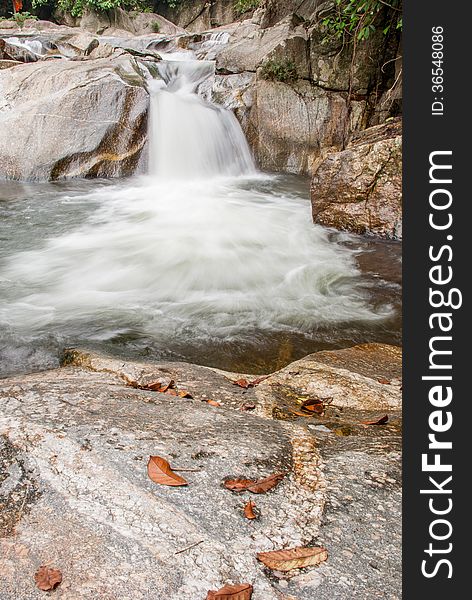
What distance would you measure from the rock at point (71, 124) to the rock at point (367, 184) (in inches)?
230

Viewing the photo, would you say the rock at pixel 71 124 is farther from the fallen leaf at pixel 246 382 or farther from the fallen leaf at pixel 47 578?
the fallen leaf at pixel 47 578

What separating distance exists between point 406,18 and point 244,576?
1.88 meters

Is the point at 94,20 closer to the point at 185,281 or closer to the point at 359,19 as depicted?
the point at 359,19

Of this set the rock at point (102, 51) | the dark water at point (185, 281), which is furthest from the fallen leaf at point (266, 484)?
the rock at point (102, 51)

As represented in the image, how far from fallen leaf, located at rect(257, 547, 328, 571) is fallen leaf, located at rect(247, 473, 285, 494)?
10.4 inches

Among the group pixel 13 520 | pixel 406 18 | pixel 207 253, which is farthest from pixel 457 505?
pixel 207 253

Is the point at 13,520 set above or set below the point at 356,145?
Answer: below

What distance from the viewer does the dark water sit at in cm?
449

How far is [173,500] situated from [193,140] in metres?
11.5

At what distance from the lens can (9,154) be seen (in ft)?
35.7

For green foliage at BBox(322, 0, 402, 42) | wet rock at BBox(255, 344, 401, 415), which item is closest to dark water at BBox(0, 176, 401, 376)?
wet rock at BBox(255, 344, 401, 415)

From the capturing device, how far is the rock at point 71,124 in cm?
1086

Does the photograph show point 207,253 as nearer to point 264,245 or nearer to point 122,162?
point 264,245

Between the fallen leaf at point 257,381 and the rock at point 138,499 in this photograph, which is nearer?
the rock at point 138,499
